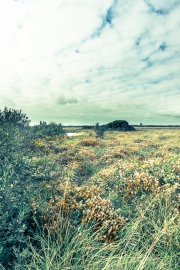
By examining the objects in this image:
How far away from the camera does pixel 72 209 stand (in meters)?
4.31

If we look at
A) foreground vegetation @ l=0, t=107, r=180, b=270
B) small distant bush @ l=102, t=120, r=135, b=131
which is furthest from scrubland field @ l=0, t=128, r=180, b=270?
small distant bush @ l=102, t=120, r=135, b=131

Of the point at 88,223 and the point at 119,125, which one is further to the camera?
the point at 119,125

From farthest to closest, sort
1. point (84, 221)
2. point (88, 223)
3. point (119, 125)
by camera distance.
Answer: point (119, 125) → point (88, 223) → point (84, 221)

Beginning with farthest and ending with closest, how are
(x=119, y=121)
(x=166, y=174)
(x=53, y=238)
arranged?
(x=119, y=121) < (x=166, y=174) < (x=53, y=238)

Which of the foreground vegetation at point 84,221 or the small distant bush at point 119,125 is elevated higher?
the small distant bush at point 119,125

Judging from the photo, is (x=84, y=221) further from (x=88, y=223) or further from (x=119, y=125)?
(x=119, y=125)

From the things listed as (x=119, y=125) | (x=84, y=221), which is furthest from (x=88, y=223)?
(x=119, y=125)

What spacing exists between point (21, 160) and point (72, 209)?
1.44m

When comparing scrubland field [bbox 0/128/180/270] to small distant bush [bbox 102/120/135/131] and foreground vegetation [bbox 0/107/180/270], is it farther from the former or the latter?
small distant bush [bbox 102/120/135/131]

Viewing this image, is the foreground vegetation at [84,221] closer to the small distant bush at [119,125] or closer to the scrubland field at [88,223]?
the scrubland field at [88,223]

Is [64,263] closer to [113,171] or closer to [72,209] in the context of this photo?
[72,209]

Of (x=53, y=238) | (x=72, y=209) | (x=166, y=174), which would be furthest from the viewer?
(x=166, y=174)

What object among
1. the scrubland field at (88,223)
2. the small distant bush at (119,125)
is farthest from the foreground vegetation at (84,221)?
the small distant bush at (119,125)

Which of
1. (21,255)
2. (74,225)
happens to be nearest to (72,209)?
(74,225)
